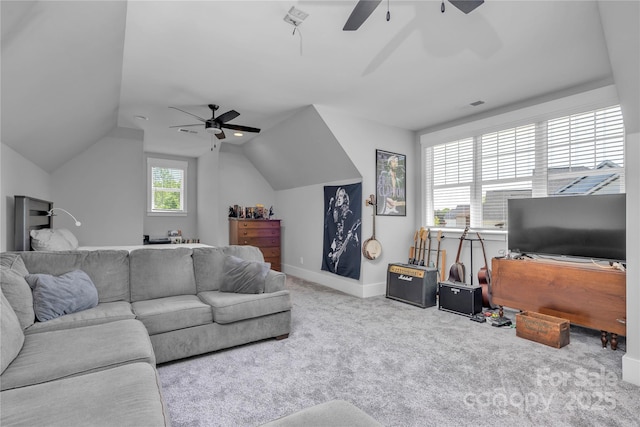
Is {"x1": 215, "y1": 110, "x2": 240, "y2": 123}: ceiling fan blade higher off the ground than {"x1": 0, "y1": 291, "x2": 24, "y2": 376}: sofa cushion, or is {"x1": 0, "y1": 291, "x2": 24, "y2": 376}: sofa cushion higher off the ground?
{"x1": 215, "y1": 110, "x2": 240, "y2": 123}: ceiling fan blade

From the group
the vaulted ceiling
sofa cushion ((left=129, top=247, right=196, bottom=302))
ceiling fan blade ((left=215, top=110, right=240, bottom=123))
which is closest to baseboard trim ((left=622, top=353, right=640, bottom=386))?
the vaulted ceiling

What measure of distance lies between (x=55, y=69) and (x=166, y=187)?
5233 mm

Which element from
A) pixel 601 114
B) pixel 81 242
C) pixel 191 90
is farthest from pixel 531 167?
pixel 81 242

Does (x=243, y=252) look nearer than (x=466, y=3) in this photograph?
No

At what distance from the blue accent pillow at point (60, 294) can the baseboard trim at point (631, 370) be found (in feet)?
13.1

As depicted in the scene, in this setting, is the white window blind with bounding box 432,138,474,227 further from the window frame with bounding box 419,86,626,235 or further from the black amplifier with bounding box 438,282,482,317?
the black amplifier with bounding box 438,282,482,317

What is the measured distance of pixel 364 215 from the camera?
483cm

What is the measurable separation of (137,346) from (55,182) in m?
4.58

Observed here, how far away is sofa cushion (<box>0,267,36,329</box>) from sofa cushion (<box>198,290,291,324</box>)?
46.5 inches

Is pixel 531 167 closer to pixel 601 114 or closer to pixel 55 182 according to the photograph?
pixel 601 114

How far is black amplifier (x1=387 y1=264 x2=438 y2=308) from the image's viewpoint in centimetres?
420

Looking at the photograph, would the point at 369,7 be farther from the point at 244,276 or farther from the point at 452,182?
the point at 452,182

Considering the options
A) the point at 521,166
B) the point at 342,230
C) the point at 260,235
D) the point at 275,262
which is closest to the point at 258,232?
the point at 260,235

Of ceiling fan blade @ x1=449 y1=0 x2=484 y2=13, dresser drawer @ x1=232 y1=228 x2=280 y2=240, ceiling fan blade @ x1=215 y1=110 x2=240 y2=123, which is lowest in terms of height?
dresser drawer @ x1=232 y1=228 x2=280 y2=240
